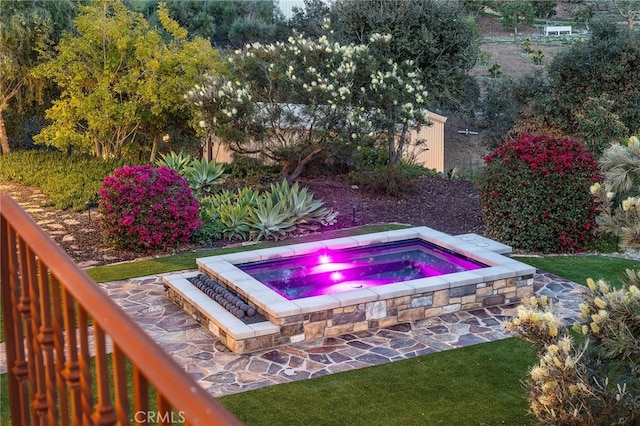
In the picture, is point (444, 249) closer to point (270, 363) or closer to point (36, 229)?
point (270, 363)

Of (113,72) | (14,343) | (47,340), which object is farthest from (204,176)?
(47,340)

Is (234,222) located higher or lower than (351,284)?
higher

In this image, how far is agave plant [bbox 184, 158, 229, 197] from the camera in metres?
14.3

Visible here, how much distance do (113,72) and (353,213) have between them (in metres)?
6.82

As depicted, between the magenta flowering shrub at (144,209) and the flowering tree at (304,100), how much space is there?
248 cm

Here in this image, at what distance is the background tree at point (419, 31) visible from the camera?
2012 cm

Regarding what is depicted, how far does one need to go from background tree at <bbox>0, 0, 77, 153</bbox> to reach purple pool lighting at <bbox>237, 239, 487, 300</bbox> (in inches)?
385

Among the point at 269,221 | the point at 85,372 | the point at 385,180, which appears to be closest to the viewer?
the point at 85,372

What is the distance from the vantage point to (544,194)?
438 inches

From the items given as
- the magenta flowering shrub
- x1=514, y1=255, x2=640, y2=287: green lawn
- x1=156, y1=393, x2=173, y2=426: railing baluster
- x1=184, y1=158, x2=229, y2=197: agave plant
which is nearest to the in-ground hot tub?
x1=514, y1=255, x2=640, y2=287: green lawn

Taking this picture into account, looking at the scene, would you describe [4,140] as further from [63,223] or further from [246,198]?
[246,198]

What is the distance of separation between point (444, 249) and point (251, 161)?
6242mm

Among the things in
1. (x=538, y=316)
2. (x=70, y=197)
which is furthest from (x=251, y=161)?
(x=538, y=316)

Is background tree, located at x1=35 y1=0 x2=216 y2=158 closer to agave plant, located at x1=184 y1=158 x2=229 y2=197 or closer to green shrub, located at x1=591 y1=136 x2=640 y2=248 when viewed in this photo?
agave plant, located at x1=184 y1=158 x2=229 y2=197
